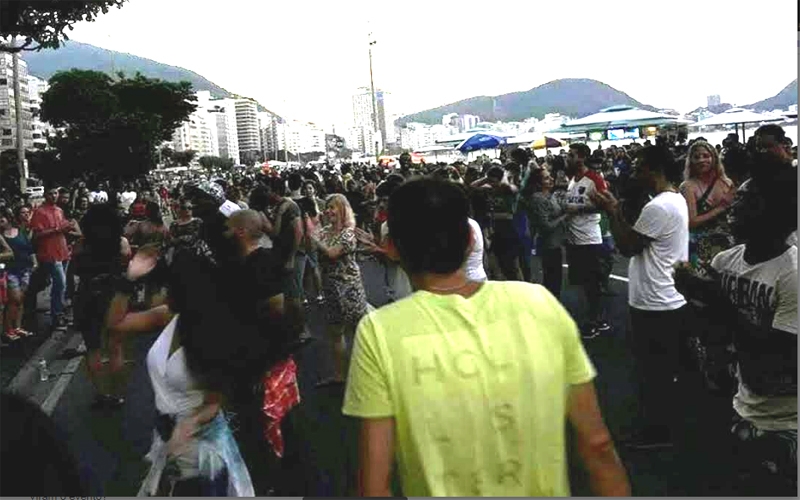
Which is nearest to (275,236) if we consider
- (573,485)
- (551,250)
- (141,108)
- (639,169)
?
(551,250)

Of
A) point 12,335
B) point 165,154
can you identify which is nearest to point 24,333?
point 12,335

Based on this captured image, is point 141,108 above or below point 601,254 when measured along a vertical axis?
above

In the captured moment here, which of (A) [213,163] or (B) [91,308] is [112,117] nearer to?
(B) [91,308]

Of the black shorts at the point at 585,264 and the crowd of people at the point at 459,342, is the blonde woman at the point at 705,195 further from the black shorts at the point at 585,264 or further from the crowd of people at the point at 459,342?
the black shorts at the point at 585,264

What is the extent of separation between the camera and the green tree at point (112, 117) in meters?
40.0

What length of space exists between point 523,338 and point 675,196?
3027mm

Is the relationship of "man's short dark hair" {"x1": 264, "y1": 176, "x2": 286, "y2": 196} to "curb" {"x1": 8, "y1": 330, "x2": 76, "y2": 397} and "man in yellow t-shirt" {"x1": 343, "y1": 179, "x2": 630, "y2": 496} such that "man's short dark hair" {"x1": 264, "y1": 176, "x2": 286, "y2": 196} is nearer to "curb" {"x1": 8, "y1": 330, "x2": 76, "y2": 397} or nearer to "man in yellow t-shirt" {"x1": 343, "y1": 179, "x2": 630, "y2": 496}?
"curb" {"x1": 8, "y1": 330, "x2": 76, "y2": 397}

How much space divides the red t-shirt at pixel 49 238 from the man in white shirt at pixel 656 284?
305 inches

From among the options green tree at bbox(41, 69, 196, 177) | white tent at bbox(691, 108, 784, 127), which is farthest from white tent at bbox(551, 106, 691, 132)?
green tree at bbox(41, 69, 196, 177)

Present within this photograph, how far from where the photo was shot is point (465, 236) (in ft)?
6.50

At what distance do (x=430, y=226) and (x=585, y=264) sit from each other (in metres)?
6.31

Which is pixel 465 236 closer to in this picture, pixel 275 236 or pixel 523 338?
pixel 523 338

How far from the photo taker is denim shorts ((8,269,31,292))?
9.63m

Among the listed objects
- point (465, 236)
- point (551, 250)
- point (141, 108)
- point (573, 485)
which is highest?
point (141, 108)
